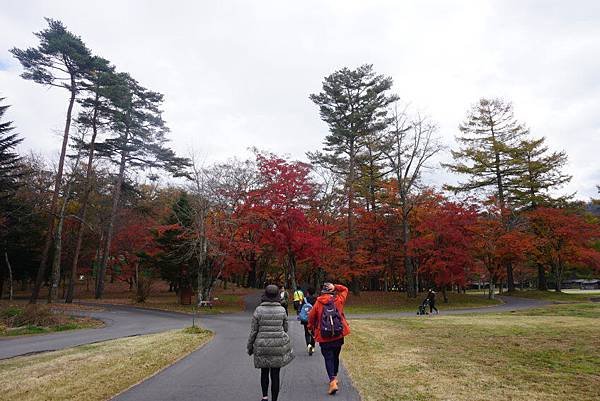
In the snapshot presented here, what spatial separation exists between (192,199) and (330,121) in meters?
13.1

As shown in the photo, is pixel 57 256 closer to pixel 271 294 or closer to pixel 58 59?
pixel 58 59

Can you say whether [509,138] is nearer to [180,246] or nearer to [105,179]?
[180,246]

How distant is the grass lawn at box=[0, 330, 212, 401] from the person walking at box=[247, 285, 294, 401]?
258 centimetres

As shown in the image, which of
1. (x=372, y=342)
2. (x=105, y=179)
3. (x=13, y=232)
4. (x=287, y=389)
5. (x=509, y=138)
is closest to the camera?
(x=287, y=389)

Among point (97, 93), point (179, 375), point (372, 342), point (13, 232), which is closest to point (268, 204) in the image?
point (97, 93)

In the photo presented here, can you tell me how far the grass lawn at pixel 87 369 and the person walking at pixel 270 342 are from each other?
2585 mm

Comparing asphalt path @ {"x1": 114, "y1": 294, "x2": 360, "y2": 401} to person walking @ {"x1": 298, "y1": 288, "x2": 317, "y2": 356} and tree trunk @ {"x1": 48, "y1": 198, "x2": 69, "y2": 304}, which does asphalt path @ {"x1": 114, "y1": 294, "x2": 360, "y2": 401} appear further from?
tree trunk @ {"x1": 48, "y1": 198, "x2": 69, "y2": 304}

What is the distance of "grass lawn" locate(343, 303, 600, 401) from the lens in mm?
6031

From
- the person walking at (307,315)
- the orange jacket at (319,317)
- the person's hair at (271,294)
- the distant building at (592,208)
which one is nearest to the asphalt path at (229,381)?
the person walking at (307,315)

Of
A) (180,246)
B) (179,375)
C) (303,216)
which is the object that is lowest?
(179,375)

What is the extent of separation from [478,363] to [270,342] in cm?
499

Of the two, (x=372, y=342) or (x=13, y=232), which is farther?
(x=13, y=232)

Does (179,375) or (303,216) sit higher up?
(303,216)

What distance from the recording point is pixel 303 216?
26438 mm
